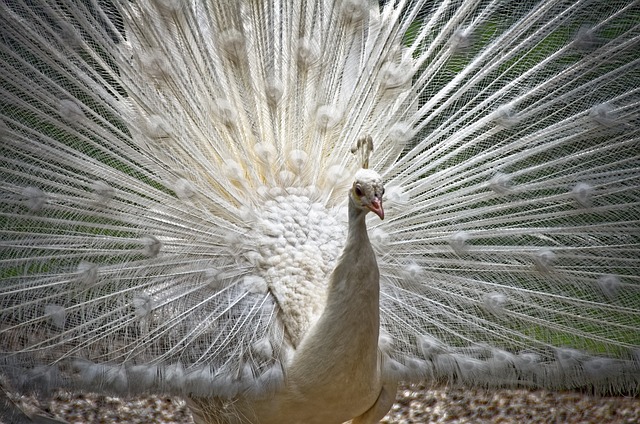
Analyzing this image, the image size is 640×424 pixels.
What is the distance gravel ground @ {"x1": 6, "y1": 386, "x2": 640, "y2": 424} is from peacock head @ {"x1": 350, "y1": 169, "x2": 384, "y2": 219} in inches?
77.6

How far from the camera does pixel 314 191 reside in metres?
2.92

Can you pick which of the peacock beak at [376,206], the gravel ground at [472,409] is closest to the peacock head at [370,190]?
the peacock beak at [376,206]

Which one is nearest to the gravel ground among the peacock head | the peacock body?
the peacock body

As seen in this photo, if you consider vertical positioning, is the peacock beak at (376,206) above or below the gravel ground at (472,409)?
above

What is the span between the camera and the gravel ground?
154 inches

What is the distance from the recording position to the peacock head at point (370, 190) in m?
2.17

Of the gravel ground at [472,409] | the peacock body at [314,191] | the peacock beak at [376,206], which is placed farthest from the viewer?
the gravel ground at [472,409]

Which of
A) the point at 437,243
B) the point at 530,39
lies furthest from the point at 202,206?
the point at 530,39

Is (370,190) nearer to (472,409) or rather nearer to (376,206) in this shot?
(376,206)

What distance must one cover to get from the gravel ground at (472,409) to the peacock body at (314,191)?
4.14ft

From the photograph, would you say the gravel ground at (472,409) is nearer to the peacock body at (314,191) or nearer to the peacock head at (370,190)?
the peacock body at (314,191)

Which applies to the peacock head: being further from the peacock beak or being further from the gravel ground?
the gravel ground

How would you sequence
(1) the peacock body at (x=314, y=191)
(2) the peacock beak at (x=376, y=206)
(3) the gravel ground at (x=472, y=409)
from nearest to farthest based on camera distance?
(2) the peacock beak at (x=376, y=206) → (1) the peacock body at (x=314, y=191) → (3) the gravel ground at (x=472, y=409)

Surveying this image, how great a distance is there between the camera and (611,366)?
2.68 meters
